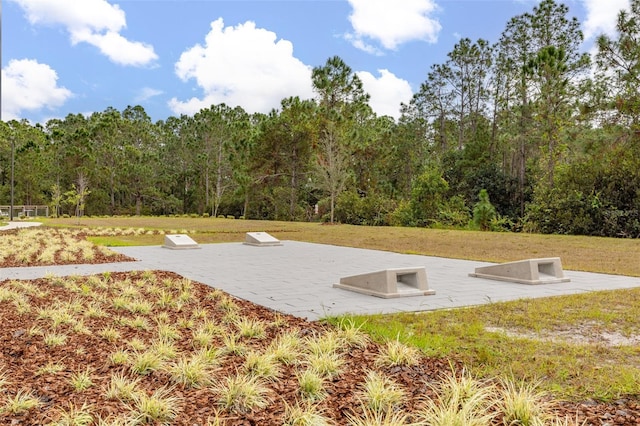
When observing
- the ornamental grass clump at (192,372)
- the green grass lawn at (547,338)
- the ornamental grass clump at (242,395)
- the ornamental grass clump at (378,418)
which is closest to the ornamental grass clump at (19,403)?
the ornamental grass clump at (192,372)

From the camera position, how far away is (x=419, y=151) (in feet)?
115

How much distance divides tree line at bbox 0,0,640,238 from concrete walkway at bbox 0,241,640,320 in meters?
10.2

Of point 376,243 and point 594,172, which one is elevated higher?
point 594,172

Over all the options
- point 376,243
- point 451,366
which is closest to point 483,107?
point 376,243

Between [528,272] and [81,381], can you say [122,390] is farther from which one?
[528,272]

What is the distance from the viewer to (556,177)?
1812 centimetres

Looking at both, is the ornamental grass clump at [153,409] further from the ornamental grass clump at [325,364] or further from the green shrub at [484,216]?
the green shrub at [484,216]

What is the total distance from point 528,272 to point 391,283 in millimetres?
2298

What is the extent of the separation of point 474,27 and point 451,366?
96.8ft

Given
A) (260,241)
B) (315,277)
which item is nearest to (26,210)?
(260,241)

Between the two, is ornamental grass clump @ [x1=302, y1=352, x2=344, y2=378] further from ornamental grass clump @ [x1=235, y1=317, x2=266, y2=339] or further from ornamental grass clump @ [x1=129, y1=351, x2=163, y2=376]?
ornamental grass clump @ [x1=129, y1=351, x2=163, y2=376]

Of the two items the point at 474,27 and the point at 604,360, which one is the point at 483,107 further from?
the point at 604,360

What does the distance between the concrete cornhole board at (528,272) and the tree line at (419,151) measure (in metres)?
10.5

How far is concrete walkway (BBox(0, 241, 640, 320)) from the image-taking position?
5.23 metres
